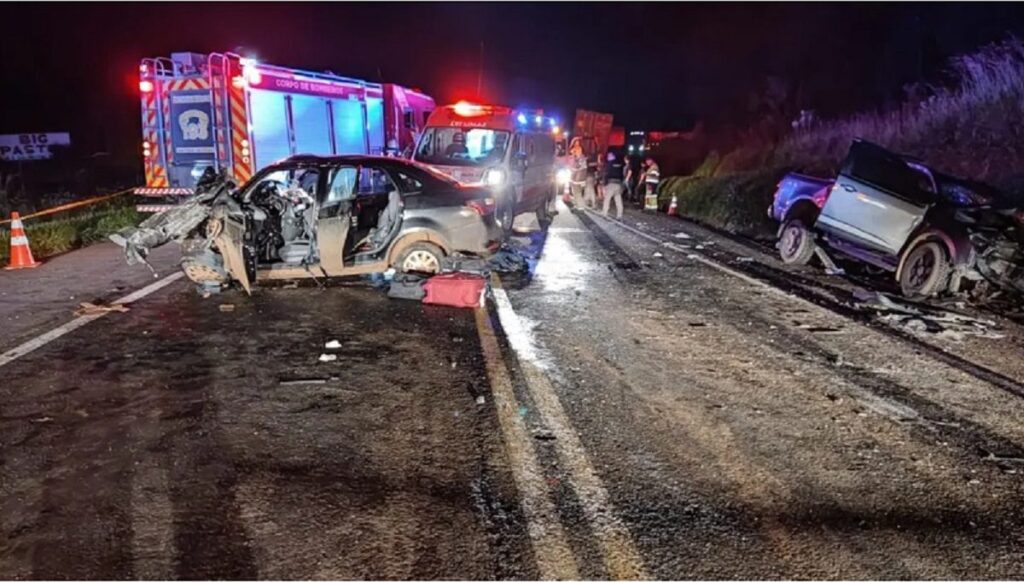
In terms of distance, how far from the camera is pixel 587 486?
12.6ft

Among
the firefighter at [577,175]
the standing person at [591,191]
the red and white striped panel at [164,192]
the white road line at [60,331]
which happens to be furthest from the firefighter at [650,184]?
the white road line at [60,331]

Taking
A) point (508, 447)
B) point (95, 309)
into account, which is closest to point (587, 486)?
point (508, 447)

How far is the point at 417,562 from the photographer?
314cm

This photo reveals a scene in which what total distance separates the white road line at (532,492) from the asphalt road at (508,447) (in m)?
0.02

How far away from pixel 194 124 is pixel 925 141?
46.6 ft

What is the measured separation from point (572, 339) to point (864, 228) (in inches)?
213

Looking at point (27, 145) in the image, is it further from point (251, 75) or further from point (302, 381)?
point (302, 381)

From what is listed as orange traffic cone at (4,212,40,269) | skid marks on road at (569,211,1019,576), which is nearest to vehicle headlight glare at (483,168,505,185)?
skid marks on road at (569,211,1019,576)

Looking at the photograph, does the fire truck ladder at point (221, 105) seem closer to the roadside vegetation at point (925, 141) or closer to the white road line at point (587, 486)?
the white road line at point (587, 486)

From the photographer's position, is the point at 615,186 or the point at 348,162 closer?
the point at 348,162

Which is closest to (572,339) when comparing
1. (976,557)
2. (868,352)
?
(868,352)

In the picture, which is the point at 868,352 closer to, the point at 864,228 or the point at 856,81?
the point at 864,228

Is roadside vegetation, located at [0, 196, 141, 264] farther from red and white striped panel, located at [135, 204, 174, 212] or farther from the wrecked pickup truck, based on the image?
the wrecked pickup truck

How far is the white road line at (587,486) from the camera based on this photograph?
10.4 ft
